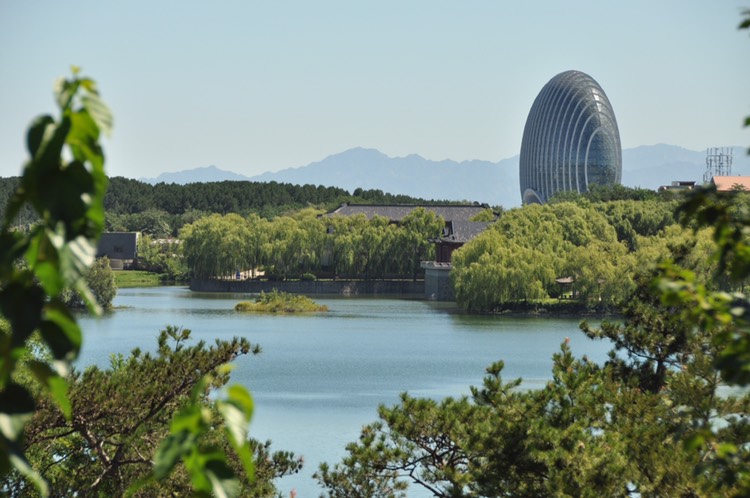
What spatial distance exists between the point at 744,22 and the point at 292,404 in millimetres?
17927

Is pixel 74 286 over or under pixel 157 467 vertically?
over

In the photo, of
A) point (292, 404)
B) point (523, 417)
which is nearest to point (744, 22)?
point (523, 417)

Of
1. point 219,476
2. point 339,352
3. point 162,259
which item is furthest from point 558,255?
point 219,476

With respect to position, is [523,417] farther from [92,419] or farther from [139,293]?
[139,293]

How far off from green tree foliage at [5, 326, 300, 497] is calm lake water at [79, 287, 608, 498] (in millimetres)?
4048

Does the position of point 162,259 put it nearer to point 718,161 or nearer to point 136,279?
point 136,279

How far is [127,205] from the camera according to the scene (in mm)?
76250

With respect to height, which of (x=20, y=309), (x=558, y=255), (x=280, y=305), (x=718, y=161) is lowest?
(x=280, y=305)

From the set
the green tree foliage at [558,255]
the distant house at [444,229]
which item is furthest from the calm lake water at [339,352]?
the distant house at [444,229]

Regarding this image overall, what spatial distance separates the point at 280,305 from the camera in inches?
1522

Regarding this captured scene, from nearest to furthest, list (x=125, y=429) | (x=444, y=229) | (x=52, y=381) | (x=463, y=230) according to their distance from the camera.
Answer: (x=52, y=381) → (x=125, y=429) → (x=463, y=230) → (x=444, y=229)

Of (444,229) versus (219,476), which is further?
(444,229)

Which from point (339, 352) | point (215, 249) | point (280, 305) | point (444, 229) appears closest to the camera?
point (339, 352)

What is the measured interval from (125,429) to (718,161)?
65060mm
